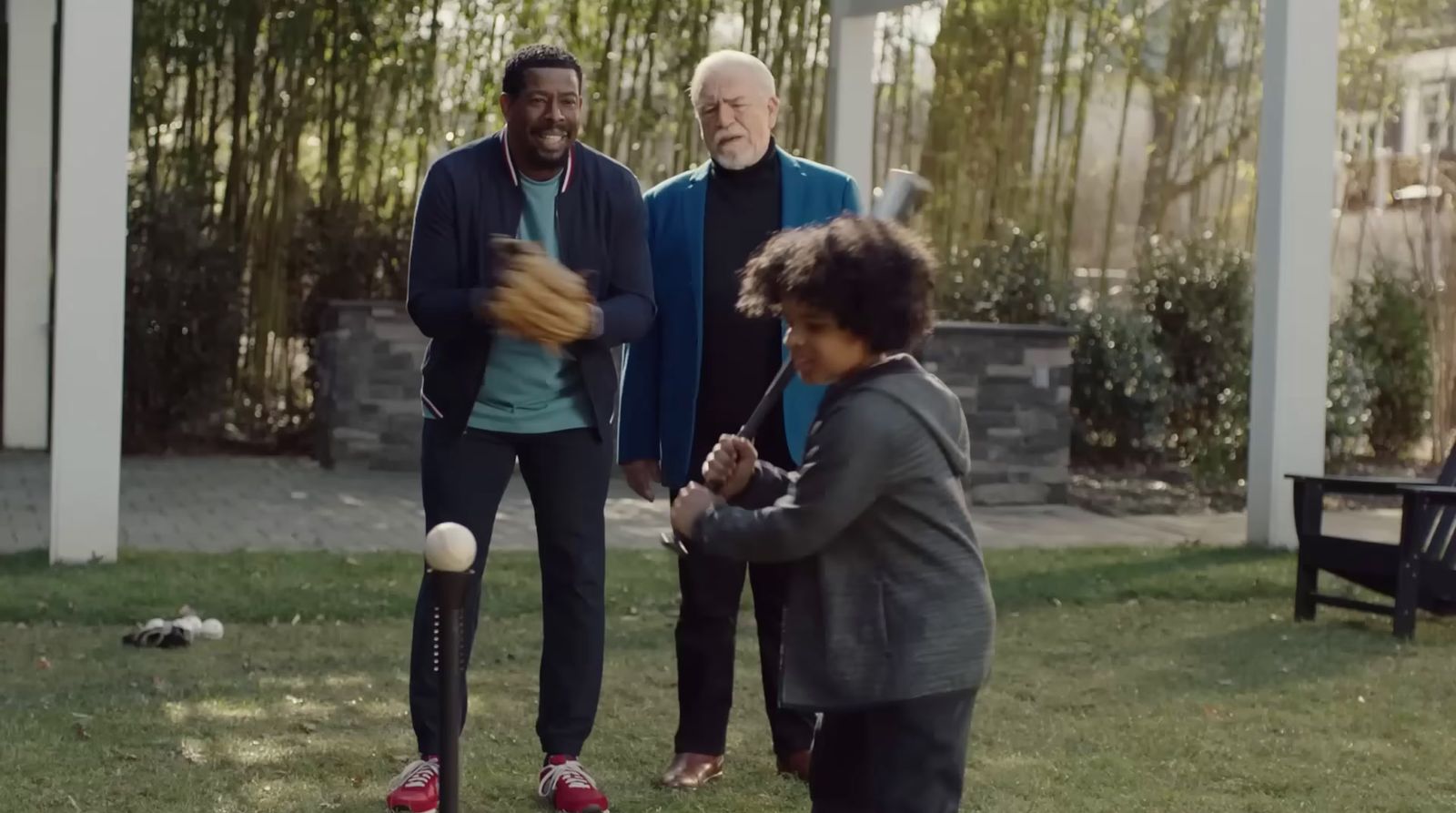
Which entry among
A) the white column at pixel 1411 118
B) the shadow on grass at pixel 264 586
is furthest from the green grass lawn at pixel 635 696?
the white column at pixel 1411 118

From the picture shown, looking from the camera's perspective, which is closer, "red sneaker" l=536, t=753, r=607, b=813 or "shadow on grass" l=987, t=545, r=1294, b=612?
"red sneaker" l=536, t=753, r=607, b=813

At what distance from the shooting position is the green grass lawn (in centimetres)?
440

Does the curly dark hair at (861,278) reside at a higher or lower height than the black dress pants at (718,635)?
higher

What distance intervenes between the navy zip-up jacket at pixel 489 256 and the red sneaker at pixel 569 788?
73cm

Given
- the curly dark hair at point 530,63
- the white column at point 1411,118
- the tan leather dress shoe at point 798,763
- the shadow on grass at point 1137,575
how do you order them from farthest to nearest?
the white column at point 1411,118
the shadow on grass at point 1137,575
the tan leather dress shoe at point 798,763
the curly dark hair at point 530,63

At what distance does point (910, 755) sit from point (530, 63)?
169 cm

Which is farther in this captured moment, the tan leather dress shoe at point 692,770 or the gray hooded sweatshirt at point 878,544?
the tan leather dress shoe at point 692,770

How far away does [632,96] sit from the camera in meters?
12.0

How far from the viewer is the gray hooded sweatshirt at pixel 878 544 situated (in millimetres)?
2961

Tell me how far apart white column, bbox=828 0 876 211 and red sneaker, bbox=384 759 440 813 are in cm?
559

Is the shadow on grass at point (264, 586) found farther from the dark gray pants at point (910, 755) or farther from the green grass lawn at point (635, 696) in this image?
the dark gray pants at point (910, 755)

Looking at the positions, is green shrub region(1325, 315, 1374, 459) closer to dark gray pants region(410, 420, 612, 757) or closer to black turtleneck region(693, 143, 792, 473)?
black turtleneck region(693, 143, 792, 473)

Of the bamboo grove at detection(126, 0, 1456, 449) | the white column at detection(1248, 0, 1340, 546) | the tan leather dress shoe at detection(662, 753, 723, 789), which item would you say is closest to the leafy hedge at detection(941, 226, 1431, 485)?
the bamboo grove at detection(126, 0, 1456, 449)

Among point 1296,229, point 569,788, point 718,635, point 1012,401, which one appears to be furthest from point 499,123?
point 569,788
